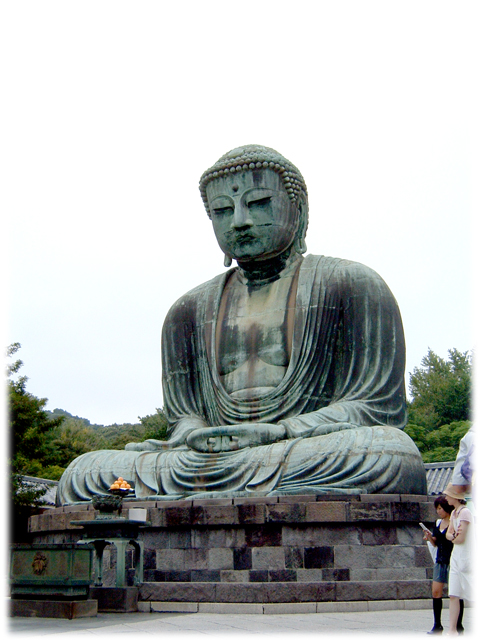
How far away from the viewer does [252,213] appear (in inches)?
413

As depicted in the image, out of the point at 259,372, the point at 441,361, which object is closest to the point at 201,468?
the point at 259,372

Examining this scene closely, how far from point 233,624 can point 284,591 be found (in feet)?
4.20

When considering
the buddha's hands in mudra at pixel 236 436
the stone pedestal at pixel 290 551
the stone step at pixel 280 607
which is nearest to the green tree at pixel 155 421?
the buddha's hands in mudra at pixel 236 436

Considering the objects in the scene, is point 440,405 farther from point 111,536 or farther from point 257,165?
point 111,536

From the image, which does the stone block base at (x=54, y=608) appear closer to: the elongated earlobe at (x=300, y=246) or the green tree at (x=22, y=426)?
the elongated earlobe at (x=300, y=246)

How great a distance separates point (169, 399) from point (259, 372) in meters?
1.56

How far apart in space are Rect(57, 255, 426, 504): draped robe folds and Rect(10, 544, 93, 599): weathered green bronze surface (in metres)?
2.29

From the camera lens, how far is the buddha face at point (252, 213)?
1044cm

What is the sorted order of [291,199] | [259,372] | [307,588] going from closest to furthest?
[307,588] < [259,372] < [291,199]

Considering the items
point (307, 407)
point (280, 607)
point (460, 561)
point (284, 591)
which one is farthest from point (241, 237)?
point (460, 561)

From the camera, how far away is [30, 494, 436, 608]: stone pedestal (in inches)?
282

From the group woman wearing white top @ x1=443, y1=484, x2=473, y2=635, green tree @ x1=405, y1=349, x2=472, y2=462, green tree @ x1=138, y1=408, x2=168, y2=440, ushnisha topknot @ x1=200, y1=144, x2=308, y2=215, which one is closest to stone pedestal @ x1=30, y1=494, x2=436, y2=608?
woman wearing white top @ x1=443, y1=484, x2=473, y2=635

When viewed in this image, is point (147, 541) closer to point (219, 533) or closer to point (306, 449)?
point (219, 533)

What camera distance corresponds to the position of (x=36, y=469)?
20938 millimetres
